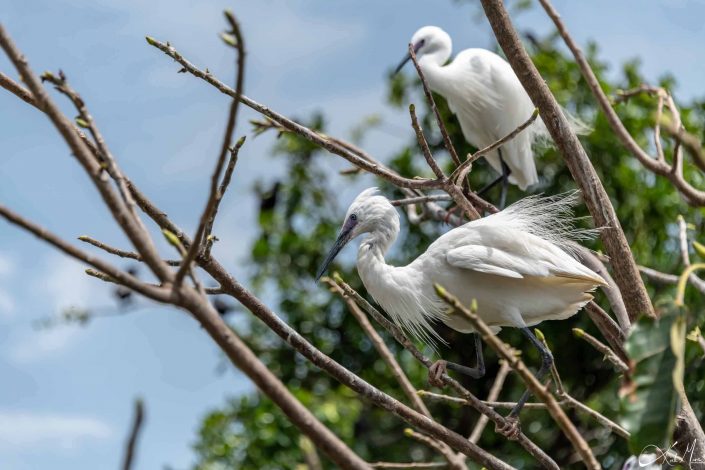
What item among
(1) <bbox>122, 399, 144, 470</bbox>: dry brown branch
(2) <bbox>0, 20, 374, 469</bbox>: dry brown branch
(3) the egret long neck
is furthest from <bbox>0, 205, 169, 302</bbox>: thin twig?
(3) the egret long neck

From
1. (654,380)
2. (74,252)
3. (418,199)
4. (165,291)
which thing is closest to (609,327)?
(418,199)

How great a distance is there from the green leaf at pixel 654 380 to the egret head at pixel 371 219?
161cm

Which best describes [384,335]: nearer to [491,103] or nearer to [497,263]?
[491,103]

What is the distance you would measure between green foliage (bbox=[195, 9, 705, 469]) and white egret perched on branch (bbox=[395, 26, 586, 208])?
3.58ft

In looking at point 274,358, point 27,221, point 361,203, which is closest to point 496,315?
point 361,203

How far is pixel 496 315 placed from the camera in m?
2.70

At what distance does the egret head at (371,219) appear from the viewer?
2.85m

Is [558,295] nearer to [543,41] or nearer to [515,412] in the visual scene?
[515,412]

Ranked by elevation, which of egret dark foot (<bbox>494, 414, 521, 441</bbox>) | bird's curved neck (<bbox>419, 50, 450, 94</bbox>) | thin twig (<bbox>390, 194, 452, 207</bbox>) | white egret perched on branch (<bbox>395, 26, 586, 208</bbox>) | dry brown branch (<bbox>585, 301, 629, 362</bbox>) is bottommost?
egret dark foot (<bbox>494, 414, 521, 441</bbox>)

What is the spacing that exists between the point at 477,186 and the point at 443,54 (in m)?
1.45

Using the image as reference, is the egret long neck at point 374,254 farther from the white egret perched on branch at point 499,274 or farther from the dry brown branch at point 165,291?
the dry brown branch at point 165,291

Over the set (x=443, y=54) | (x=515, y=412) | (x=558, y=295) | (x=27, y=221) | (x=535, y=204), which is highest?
(x=443, y=54)

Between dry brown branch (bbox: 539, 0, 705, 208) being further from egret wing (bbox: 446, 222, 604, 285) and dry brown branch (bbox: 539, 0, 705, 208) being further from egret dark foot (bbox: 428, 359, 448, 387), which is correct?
egret dark foot (bbox: 428, 359, 448, 387)

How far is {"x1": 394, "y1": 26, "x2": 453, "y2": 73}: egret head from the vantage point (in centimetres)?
490
